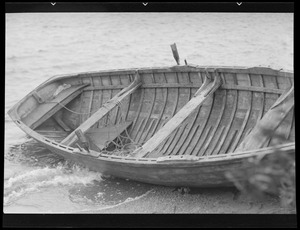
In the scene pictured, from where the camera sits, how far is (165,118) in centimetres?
724

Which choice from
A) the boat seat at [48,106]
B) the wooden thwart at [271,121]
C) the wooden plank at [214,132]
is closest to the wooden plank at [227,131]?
the wooden plank at [214,132]

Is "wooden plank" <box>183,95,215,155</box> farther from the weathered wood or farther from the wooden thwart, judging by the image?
the weathered wood

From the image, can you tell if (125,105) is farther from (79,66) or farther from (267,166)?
(79,66)

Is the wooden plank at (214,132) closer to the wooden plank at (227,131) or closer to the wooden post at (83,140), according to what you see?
the wooden plank at (227,131)

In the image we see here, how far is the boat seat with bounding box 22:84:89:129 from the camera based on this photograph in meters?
7.91

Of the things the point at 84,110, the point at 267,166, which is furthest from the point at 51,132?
the point at 267,166

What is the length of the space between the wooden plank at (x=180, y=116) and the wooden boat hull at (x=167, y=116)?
0.04 feet

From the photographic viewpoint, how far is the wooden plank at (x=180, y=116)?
604 centimetres

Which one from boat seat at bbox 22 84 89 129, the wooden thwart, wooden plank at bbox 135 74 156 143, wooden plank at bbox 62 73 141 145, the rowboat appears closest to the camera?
the wooden thwart

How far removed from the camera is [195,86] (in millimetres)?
7199

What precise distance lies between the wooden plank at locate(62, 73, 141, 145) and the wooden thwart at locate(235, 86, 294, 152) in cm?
246

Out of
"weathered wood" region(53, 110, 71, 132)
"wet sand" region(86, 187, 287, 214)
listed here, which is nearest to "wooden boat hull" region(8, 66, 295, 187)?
"weathered wood" region(53, 110, 71, 132)

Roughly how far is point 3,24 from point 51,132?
2314 millimetres

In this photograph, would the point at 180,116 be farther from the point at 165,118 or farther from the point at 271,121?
the point at 271,121
